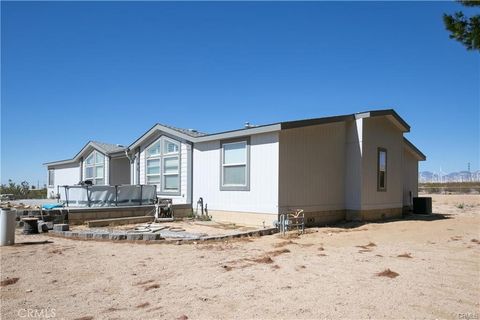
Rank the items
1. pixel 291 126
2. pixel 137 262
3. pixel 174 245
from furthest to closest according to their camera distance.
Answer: pixel 291 126 → pixel 174 245 → pixel 137 262

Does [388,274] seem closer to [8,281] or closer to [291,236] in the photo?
[291,236]

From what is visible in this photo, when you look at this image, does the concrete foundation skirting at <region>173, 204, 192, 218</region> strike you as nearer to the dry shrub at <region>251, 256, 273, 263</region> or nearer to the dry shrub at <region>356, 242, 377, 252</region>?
the dry shrub at <region>356, 242, 377, 252</region>

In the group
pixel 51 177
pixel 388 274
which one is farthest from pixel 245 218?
pixel 51 177

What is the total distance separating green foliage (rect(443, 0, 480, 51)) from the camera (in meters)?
6.61

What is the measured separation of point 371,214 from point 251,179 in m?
4.97

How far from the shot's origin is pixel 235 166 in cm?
1361

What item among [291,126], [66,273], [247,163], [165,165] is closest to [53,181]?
[165,165]

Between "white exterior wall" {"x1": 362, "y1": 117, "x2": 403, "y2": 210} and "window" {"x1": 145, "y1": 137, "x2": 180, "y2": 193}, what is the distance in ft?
24.3

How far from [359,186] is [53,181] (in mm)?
22452

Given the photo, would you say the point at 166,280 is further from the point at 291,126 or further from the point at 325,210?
the point at 325,210

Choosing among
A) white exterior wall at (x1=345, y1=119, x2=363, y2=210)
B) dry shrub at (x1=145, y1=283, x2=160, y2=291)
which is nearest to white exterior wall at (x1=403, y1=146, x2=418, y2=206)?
white exterior wall at (x1=345, y1=119, x2=363, y2=210)

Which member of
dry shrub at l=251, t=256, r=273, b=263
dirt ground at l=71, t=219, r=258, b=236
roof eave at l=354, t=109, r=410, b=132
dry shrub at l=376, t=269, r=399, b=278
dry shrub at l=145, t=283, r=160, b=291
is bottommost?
dirt ground at l=71, t=219, r=258, b=236

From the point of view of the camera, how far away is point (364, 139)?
1439 cm

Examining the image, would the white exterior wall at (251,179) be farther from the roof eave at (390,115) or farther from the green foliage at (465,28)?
the green foliage at (465,28)
